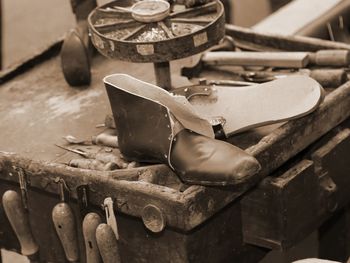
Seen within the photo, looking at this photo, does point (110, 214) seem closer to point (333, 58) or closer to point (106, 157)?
point (106, 157)

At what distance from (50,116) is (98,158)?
37cm

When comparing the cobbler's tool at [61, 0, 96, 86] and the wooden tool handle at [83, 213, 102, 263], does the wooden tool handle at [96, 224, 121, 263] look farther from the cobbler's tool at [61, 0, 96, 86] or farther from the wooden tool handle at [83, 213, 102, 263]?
the cobbler's tool at [61, 0, 96, 86]

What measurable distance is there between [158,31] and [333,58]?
549mm

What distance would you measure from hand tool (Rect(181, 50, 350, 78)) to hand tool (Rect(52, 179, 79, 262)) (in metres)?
0.65

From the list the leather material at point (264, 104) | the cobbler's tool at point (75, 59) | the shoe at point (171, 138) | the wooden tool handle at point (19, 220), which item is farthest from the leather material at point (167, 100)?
the cobbler's tool at point (75, 59)

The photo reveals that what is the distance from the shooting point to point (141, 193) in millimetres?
1960

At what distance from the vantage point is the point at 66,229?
2.11 meters

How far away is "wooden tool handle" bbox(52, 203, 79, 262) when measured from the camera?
6.86 feet

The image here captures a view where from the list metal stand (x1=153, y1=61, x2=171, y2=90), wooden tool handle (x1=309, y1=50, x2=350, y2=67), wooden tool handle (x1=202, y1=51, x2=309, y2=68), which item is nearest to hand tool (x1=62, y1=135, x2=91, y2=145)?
metal stand (x1=153, y1=61, x2=171, y2=90)

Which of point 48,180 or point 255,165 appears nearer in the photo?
point 255,165

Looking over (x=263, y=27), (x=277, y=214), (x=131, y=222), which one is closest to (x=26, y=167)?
(x=131, y=222)

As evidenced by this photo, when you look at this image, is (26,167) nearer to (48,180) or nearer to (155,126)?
(48,180)

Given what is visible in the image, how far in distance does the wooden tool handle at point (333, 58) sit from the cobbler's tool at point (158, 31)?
0.36 metres

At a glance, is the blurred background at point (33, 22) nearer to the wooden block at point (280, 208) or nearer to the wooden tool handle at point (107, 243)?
the wooden block at point (280, 208)
